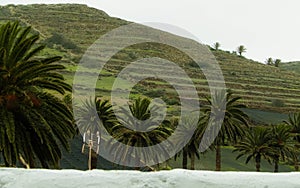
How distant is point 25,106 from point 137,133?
68.2 ft

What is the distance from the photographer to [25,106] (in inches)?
520

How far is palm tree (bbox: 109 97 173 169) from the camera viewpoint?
1313 inches

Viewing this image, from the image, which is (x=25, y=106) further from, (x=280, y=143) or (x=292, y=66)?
(x=292, y=66)

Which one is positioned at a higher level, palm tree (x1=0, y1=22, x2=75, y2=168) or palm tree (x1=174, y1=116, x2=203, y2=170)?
palm tree (x1=0, y1=22, x2=75, y2=168)

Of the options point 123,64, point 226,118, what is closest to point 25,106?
point 226,118

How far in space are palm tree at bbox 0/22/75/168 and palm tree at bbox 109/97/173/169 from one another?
62.8ft

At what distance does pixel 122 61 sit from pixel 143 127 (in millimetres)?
52788

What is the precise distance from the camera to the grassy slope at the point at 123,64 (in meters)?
65.2

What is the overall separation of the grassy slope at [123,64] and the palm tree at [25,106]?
89.1 feet

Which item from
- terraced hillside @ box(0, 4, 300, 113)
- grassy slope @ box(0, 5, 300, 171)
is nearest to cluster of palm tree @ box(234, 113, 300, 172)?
grassy slope @ box(0, 5, 300, 171)

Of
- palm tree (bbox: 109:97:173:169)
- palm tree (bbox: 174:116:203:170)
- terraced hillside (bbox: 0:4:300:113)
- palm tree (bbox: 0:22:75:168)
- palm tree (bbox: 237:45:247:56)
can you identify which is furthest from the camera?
palm tree (bbox: 237:45:247:56)

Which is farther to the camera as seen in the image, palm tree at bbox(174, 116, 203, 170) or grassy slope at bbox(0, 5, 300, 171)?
grassy slope at bbox(0, 5, 300, 171)

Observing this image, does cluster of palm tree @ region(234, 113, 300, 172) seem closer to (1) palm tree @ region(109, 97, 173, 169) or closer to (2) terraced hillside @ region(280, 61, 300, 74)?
(1) palm tree @ region(109, 97, 173, 169)

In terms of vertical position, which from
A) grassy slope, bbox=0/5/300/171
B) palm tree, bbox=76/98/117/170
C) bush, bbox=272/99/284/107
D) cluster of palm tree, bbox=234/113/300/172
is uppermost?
grassy slope, bbox=0/5/300/171
